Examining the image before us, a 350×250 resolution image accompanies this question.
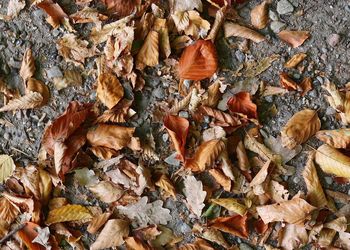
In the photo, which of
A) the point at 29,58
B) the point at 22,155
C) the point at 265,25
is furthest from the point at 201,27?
the point at 22,155

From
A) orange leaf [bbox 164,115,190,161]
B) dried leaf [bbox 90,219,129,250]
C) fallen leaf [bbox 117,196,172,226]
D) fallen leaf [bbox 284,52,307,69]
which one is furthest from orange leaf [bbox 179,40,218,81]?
dried leaf [bbox 90,219,129,250]

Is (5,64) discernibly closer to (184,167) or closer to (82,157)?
(82,157)

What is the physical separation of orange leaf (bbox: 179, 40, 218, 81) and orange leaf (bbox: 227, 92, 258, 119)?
0.13 meters

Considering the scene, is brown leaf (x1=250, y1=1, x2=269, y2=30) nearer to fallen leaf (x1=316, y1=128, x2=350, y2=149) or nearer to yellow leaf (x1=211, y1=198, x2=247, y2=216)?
fallen leaf (x1=316, y1=128, x2=350, y2=149)

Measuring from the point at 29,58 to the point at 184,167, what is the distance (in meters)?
0.74

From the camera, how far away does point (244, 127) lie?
236 centimetres

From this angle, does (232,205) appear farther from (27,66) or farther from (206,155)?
(27,66)

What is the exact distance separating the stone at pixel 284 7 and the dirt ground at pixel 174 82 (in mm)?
16

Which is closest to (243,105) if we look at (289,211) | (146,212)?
(289,211)

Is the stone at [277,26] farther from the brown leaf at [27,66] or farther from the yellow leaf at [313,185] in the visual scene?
the brown leaf at [27,66]

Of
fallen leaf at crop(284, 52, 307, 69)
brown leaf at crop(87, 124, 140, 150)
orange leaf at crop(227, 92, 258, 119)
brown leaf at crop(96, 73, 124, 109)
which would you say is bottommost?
brown leaf at crop(87, 124, 140, 150)

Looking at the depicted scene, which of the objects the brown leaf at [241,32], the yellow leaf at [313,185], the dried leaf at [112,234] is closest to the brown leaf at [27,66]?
the dried leaf at [112,234]

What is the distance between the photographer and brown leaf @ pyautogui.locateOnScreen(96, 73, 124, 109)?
7.66 ft

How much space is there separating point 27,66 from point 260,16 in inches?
36.8
